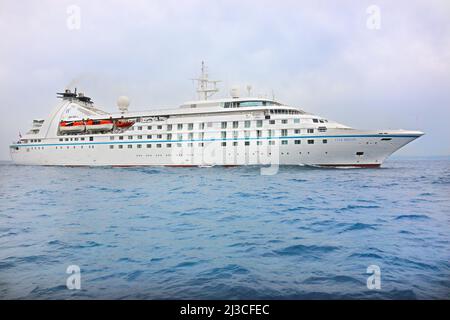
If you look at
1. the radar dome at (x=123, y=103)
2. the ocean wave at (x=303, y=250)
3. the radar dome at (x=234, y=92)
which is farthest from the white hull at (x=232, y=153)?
the ocean wave at (x=303, y=250)

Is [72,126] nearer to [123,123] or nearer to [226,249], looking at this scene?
[123,123]

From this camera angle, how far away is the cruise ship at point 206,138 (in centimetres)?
3409

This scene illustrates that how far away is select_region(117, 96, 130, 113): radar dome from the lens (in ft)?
168

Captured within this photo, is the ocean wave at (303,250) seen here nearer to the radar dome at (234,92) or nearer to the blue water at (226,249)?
the blue water at (226,249)

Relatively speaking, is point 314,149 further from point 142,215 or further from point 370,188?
point 142,215

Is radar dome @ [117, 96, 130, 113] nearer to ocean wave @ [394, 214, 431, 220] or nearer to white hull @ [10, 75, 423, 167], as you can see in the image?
white hull @ [10, 75, 423, 167]

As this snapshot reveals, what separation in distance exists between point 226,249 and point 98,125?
47440mm

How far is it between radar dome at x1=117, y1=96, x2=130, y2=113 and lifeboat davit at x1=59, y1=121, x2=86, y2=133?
22.7 feet

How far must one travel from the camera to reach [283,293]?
480 cm

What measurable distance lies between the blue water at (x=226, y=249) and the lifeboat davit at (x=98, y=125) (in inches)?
1415

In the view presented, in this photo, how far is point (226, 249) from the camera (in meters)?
7.31
